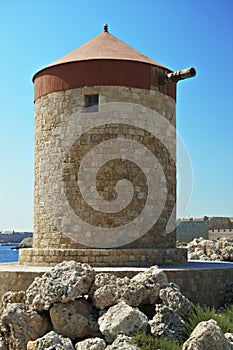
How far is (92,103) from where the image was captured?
40.9 ft

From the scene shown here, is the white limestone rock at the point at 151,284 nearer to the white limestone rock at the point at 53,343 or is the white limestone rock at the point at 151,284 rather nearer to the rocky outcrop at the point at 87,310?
the rocky outcrop at the point at 87,310

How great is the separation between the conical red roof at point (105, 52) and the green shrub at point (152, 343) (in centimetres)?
719

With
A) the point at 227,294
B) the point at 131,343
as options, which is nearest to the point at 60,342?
the point at 131,343

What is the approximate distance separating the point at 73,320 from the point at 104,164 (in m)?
4.79

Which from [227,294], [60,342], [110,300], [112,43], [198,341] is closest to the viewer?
[198,341]

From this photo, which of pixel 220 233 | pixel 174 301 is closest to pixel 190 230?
pixel 220 233

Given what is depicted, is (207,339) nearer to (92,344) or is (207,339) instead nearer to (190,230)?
(92,344)

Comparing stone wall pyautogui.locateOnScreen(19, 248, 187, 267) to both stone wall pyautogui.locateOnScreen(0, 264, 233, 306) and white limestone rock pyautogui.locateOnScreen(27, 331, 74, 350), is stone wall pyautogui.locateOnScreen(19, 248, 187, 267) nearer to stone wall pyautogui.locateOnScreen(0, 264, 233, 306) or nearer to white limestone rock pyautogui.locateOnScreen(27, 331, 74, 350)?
stone wall pyautogui.locateOnScreen(0, 264, 233, 306)

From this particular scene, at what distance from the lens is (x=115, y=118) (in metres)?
12.3

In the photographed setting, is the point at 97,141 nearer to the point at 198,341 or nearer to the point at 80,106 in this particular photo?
the point at 80,106

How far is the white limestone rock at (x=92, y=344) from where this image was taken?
23.9ft

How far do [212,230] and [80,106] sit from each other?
93.3 ft

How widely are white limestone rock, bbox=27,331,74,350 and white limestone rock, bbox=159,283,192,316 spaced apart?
1718 mm

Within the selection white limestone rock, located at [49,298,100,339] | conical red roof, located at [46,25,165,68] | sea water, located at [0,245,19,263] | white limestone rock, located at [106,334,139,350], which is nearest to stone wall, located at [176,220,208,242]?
sea water, located at [0,245,19,263]
